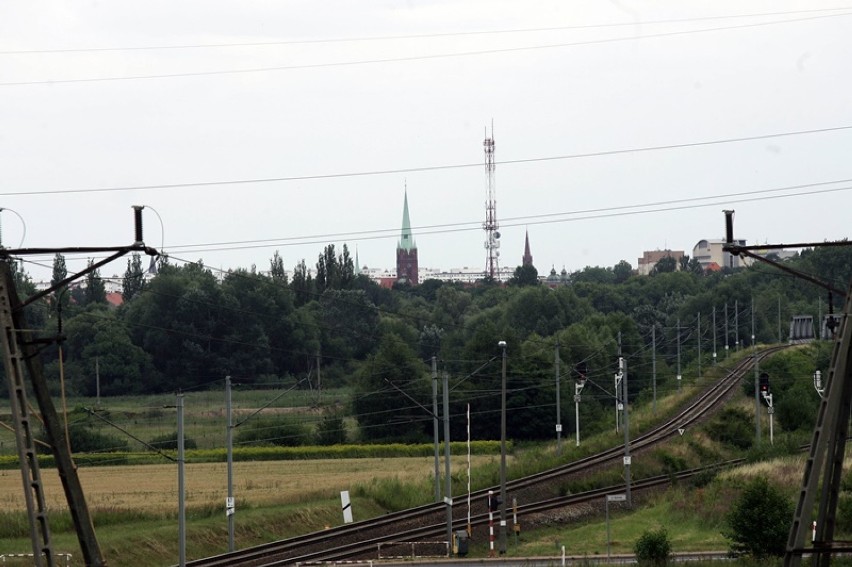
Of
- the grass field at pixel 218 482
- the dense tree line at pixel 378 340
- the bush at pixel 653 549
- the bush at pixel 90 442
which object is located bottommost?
the grass field at pixel 218 482

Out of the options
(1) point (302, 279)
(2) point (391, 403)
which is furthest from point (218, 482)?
(1) point (302, 279)

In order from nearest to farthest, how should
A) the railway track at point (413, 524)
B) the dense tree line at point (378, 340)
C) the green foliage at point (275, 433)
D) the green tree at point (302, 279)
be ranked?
the railway track at point (413, 524) → the green foliage at point (275, 433) → the dense tree line at point (378, 340) → the green tree at point (302, 279)

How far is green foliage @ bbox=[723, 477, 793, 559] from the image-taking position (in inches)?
1463

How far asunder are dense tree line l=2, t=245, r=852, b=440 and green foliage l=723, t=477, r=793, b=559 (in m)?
24.2

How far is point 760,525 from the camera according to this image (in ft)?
122

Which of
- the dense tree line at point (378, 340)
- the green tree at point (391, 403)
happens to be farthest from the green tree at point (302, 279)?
the green tree at point (391, 403)

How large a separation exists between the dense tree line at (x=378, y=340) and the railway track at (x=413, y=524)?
199 inches

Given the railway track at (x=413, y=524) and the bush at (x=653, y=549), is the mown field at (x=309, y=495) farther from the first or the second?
the bush at (x=653, y=549)

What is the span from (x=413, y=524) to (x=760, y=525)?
15251mm

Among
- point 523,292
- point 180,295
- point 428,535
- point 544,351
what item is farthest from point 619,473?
point 523,292

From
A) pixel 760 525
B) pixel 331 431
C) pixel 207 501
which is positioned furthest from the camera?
pixel 331 431

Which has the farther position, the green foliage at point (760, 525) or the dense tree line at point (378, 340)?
the dense tree line at point (378, 340)

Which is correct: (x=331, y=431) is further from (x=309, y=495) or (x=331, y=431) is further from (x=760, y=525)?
(x=760, y=525)

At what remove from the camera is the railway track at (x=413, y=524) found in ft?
132
